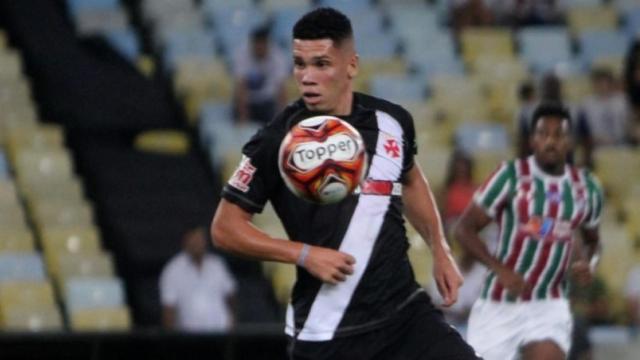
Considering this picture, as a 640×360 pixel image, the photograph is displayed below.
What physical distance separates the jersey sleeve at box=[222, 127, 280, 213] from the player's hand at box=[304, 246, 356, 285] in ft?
1.12

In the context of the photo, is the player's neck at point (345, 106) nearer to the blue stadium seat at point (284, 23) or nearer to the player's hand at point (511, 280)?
the player's hand at point (511, 280)

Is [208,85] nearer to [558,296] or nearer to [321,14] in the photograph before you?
[558,296]

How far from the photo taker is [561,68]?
728 inches

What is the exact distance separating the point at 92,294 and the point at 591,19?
6.77 meters

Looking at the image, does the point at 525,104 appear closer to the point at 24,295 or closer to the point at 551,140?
the point at 24,295

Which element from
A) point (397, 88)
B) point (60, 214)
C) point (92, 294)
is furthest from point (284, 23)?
point (92, 294)

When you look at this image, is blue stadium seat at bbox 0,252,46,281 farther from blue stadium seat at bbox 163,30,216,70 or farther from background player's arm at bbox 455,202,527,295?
background player's arm at bbox 455,202,527,295

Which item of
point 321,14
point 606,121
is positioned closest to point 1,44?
point 606,121

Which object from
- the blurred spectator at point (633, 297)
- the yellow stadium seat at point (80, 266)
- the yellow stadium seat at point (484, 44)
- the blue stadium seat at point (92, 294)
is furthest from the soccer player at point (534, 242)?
the yellow stadium seat at point (484, 44)

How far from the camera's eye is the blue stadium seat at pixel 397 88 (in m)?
17.5

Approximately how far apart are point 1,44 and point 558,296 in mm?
7762

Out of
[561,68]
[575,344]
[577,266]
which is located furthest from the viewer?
[561,68]

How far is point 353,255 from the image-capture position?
7.90m

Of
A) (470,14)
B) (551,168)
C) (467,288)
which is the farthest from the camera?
(470,14)
